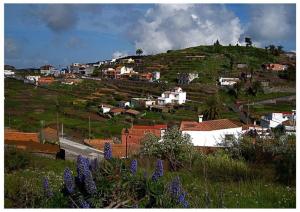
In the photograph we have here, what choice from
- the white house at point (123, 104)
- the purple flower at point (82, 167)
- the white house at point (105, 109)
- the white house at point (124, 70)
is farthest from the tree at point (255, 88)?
the purple flower at point (82, 167)

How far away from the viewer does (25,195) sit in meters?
2.58

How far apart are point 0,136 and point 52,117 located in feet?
86.3

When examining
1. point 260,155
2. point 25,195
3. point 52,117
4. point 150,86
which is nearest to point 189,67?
point 150,86

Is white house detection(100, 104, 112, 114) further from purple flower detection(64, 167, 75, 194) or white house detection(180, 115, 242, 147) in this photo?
purple flower detection(64, 167, 75, 194)

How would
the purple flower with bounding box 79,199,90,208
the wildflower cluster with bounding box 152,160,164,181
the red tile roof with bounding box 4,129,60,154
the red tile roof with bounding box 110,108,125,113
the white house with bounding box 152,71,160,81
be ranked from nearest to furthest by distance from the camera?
the purple flower with bounding box 79,199,90,208, the wildflower cluster with bounding box 152,160,164,181, the red tile roof with bounding box 4,129,60,154, the red tile roof with bounding box 110,108,125,113, the white house with bounding box 152,71,160,81

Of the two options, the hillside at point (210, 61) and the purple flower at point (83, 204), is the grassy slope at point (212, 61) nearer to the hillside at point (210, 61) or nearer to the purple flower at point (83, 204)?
the hillside at point (210, 61)

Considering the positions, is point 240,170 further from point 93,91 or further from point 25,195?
point 93,91

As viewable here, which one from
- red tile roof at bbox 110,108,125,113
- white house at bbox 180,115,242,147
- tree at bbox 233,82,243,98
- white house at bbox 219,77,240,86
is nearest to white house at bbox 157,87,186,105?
red tile roof at bbox 110,108,125,113

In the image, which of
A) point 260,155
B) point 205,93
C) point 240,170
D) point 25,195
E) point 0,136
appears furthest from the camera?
point 205,93

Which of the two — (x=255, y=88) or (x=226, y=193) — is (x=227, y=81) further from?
(x=226, y=193)

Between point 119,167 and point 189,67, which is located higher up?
point 189,67

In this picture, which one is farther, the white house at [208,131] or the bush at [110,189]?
the white house at [208,131]

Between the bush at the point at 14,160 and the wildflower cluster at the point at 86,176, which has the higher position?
the wildflower cluster at the point at 86,176

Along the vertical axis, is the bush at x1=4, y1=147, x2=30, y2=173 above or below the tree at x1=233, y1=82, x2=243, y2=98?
below
